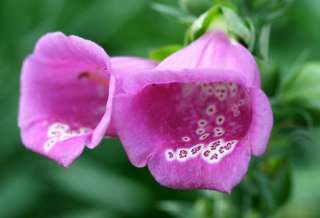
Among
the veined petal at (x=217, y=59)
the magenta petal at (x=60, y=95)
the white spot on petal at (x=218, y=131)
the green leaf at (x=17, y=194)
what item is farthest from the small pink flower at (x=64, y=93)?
the green leaf at (x=17, y=194)

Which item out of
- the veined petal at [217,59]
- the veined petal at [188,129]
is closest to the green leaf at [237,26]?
the veined petal at [217,59]

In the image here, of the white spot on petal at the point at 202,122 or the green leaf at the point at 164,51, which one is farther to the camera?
the green leaf at the point at 164,51

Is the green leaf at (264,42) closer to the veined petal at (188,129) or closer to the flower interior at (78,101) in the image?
the veined petal at (188,129)

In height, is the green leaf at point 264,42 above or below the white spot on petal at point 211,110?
above

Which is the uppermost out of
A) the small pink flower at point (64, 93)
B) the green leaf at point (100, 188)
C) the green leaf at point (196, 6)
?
the green leaf at point (196, 6)

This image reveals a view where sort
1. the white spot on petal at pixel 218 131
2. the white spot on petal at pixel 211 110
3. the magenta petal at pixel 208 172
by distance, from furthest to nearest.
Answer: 1. the white spot on petal at pixel 211 110
2. the white spot on petal at pixel 218 131
3. the magenta petal at pixel 208 172

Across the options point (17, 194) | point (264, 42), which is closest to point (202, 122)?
point (264, 42)

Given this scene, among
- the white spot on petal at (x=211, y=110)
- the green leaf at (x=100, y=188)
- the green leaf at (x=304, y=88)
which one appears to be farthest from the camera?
the green leaf at (x=100, y=188)

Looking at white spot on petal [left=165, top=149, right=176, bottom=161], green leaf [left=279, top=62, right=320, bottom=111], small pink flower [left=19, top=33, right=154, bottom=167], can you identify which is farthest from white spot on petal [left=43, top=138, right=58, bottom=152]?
green leaf [left=279, top=62, right=320, bottom=111]
